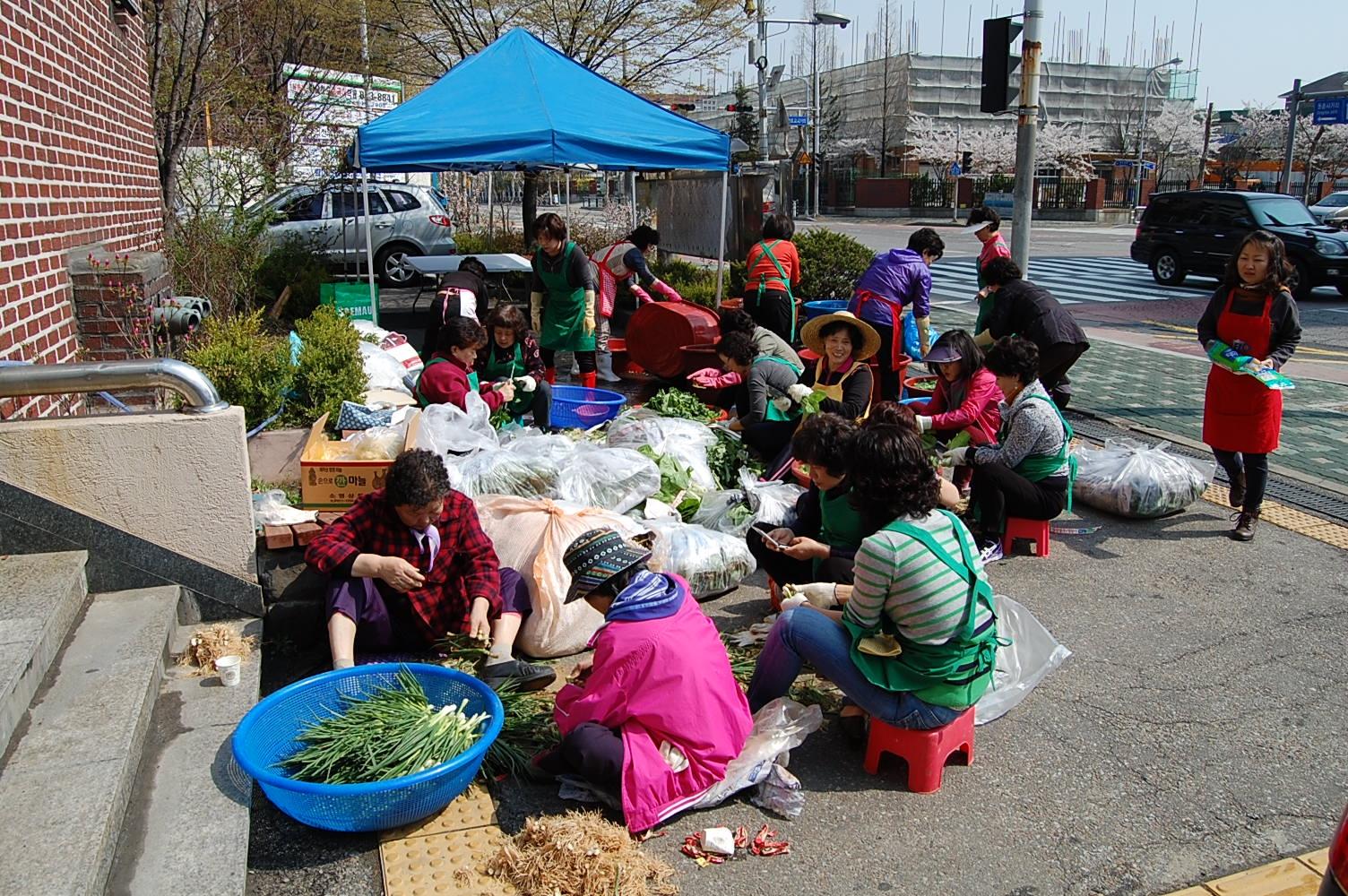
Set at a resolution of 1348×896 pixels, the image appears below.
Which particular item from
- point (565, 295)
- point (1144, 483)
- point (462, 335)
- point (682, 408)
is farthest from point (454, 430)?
point (1144, 483)

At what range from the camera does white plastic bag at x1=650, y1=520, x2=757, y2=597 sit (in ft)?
16.5

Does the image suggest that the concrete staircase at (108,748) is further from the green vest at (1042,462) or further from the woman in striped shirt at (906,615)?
the green vest at (1042,462)

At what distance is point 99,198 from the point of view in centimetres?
627

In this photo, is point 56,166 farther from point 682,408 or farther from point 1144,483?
point 1144,483

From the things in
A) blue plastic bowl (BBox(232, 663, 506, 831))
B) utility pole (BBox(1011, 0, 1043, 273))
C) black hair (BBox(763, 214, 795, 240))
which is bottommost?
blue plastic bowl (BBox(232, 663, 506, 831))

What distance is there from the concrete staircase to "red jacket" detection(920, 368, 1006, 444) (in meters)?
3.98

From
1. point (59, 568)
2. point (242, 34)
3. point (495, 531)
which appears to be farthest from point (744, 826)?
point (242, 34)

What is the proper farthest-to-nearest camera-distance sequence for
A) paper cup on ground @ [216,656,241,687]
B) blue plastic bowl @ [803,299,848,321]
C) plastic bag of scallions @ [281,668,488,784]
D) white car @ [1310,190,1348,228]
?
white car @ [1310,190,1348,228], blue plastic bowl @ [803,299,848,321], paper cup on ground @ [216,656,241,687], plastic bag of scallions @ [281,668,488,784]

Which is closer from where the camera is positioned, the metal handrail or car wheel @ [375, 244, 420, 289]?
the metal handrail

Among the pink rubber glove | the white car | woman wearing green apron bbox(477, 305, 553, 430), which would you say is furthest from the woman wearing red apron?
the white car

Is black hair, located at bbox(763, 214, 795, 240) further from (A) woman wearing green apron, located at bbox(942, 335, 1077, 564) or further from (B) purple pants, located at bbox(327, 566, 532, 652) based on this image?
(B) purple pants, located at bbox(327, 566, 532, 652)

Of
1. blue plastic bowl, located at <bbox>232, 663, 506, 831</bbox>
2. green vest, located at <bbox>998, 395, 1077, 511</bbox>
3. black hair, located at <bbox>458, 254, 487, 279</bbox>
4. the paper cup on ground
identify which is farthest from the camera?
black hair, located at <bbox>458, 254, 487, 279</bbox>

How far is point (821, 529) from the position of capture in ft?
15.6

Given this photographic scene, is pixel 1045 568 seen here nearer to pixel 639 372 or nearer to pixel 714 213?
pixel 639 372
